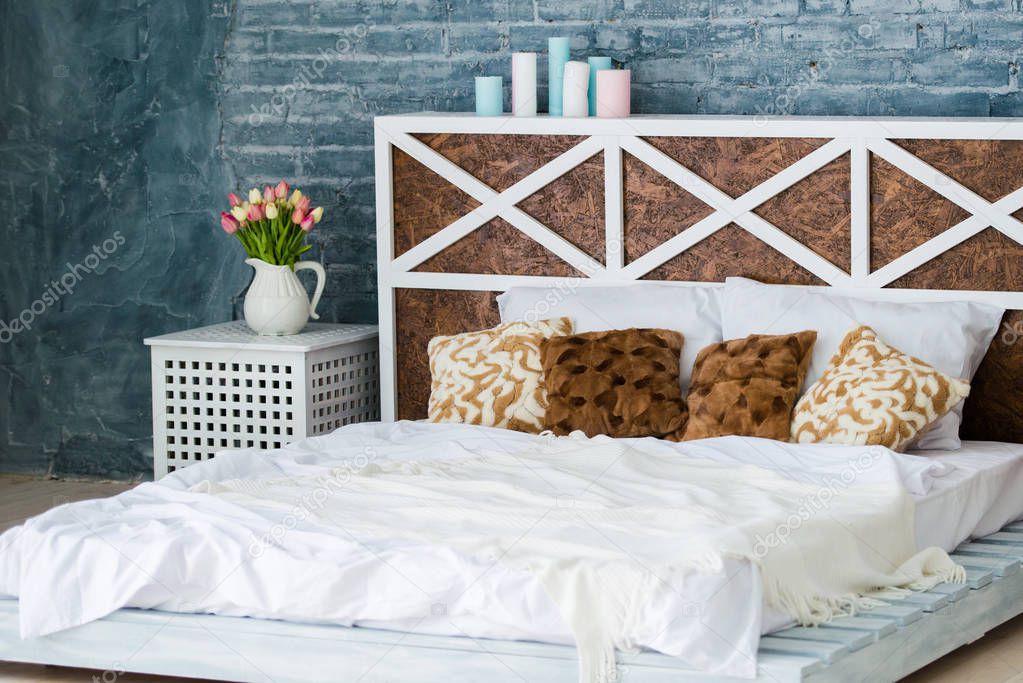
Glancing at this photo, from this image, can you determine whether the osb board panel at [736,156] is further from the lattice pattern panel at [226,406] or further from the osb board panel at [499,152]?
the lattice pattern panel at [226,406]

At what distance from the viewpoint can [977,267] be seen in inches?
191

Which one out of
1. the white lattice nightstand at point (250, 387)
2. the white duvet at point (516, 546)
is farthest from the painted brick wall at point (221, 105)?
the white duvet at point (516, 546)

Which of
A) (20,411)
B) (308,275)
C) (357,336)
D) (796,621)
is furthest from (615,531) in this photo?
(20,411)

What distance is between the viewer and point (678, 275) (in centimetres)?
523

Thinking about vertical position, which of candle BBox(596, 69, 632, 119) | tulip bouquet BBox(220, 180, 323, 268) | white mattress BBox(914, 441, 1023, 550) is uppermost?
candle BBox(596, 69, 632, 119)

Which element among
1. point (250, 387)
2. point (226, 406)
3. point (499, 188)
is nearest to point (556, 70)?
point (499, 188)

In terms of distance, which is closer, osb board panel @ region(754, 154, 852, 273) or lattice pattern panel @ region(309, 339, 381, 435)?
osb board panel @ region(754, 154, 852, 273)

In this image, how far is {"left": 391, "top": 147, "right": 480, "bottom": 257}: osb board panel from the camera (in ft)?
17.9

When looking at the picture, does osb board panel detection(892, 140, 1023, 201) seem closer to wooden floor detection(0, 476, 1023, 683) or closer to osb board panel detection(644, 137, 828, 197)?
osb board panel detection(644, 137, 828, 197)

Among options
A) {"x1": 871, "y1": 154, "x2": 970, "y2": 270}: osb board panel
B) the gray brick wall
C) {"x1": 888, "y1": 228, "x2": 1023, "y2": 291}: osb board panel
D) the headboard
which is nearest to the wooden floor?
the headboard

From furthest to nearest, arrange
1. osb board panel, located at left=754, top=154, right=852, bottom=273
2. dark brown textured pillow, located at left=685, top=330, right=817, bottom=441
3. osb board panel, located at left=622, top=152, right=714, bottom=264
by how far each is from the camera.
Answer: osb board panel, located at left=622, top=152, right=714, bottom=264 < osb board panel, located at left=754, top=154, right=852, bottom=273 < dark brown textured pillow, located at left=685, top=330, right=817, bottom=441

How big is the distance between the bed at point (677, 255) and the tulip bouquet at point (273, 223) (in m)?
0.26

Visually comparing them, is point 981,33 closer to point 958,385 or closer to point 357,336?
point 958,385

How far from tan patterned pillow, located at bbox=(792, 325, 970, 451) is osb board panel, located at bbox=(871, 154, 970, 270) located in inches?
16.0
